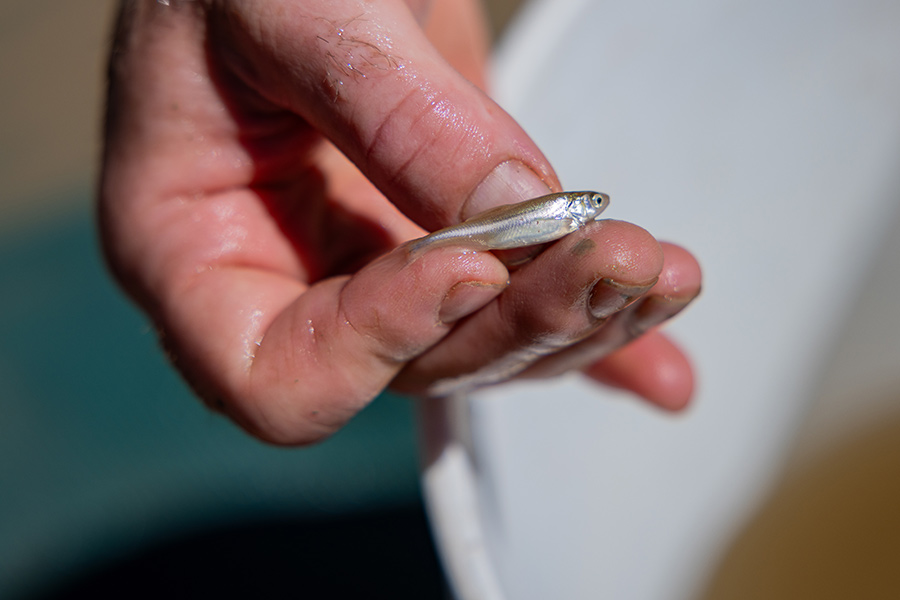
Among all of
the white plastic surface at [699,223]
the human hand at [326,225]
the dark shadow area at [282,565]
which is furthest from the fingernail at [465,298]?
the dark shadow area at [282,565]

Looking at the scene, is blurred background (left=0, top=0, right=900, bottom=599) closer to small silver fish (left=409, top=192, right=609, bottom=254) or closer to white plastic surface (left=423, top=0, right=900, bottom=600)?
white plastic surface (left=423, top=0, right=900, bottom=600)

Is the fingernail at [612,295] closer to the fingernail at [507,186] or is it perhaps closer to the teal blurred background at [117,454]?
the fingernail at [507,186]

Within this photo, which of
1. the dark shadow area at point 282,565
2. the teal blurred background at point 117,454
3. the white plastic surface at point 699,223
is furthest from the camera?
the teal blurred background at point 117,454

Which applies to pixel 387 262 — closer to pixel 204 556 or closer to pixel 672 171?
pixel 672 171

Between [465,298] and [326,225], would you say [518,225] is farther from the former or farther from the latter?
[326,225]

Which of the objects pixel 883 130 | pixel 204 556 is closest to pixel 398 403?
pixel 204 556

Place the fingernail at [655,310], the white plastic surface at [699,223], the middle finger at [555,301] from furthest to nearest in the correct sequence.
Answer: the white plastic surface at [699,223], the fingernail at [655,310], the middle finger at [555,301]
